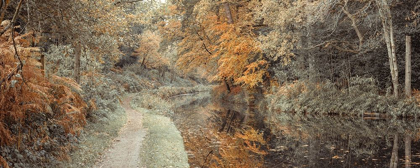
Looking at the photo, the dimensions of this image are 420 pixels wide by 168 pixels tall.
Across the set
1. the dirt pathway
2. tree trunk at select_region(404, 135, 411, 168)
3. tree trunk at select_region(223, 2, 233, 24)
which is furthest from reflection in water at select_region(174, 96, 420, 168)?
tree trunk at select_region(223, 2, 233, 24)

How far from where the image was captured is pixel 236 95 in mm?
30000

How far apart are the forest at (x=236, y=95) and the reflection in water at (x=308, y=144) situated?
5 centimetres

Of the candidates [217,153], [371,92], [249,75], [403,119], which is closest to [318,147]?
[217,153]

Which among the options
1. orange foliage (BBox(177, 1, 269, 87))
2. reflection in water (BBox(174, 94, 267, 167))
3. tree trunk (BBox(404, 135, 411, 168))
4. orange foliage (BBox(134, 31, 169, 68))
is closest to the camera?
tree trunk (BBox(404, 135, 411, 168))

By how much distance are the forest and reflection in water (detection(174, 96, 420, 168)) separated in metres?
0.05

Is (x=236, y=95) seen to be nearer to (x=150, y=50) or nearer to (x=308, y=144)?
(x=308, y=144)

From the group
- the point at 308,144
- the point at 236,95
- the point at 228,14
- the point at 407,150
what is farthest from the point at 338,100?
the point at 236,95

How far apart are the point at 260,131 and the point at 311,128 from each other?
2417 mm

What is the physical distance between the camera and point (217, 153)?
1021 centimetres

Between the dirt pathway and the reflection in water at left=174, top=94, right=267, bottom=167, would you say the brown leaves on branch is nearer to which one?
the dirt pathway

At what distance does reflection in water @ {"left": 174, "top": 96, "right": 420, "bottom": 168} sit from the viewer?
8.77 metres

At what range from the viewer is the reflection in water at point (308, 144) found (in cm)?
877

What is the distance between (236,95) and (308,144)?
62.2ft

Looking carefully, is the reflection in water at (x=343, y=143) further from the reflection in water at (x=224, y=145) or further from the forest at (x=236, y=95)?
the reflection in water at (x=224, y=145)
